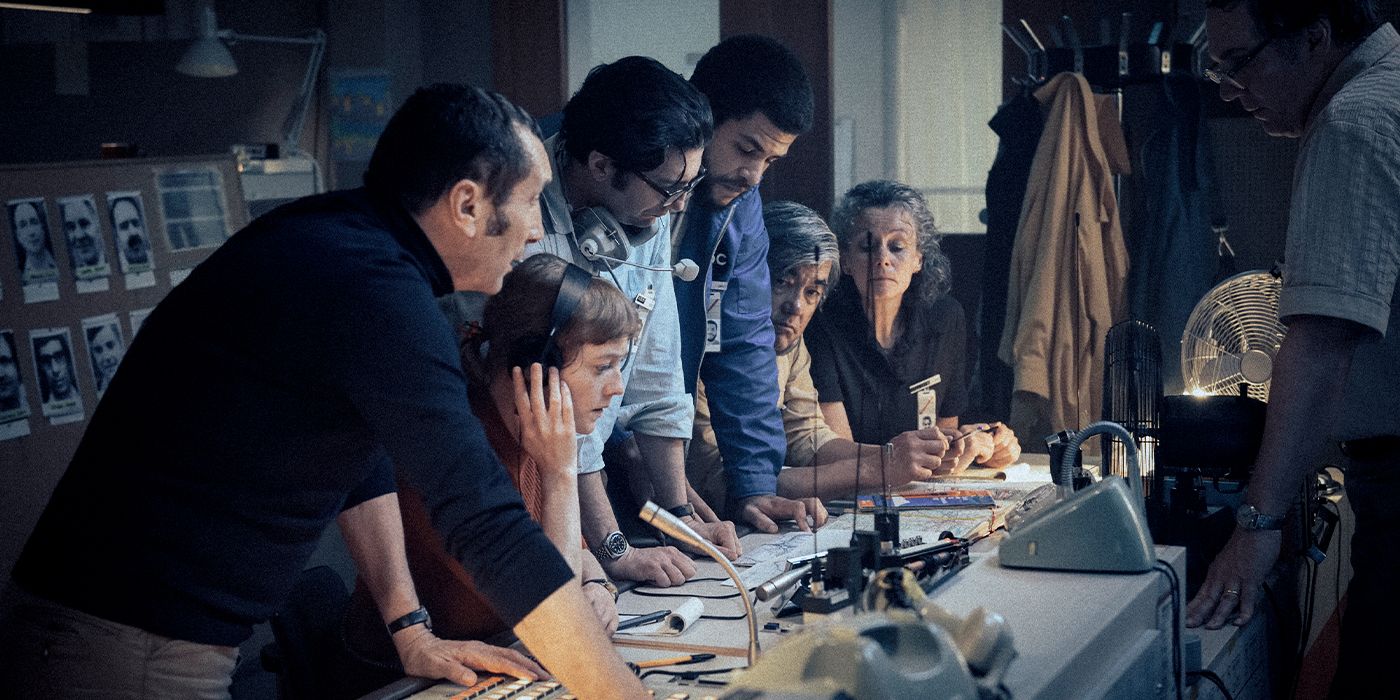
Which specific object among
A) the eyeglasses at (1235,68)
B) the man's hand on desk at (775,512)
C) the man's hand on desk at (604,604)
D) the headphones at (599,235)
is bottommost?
the man's hand on desk at (775,512)

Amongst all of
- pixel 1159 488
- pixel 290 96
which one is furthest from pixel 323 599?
pixel 290 96

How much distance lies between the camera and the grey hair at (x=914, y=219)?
3.32 meters

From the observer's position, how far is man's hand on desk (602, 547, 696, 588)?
2.13 metres

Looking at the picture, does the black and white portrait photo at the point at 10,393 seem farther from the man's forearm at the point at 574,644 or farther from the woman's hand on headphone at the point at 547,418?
the man's forearm at the point at 574,644

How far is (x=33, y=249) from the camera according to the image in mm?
3383

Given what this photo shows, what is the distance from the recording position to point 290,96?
5.43 m

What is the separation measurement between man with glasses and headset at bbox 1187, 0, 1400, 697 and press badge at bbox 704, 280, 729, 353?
1.05 metres

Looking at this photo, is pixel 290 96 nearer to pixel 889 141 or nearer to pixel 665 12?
pixel 665 12

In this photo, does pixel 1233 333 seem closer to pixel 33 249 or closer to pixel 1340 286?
pixel 1340 286

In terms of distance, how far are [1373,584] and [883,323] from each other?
5.23ft

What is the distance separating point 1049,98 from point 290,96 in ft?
9.81

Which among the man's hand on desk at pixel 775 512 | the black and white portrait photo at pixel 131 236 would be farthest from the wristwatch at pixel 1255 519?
the black and white portrait photo at pixel 131 236

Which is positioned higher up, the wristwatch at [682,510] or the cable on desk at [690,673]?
the cable on desk at [690,673]

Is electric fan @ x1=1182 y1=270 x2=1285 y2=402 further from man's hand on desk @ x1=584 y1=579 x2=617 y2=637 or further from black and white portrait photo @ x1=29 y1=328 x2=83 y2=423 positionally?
black and white portrait photo @ x1=29 y1=328 x2=83 y2=423
